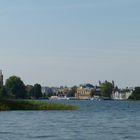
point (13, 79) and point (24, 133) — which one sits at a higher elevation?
point (13, 79)

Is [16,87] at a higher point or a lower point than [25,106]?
higher

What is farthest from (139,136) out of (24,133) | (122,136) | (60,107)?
(60,107)

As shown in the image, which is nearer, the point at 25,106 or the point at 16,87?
the point at 25,106

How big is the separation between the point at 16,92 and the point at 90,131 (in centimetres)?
13482

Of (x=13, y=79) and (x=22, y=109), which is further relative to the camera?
(x=13, y=79)

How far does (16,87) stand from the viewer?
611ft

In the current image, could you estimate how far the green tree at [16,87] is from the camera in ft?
611

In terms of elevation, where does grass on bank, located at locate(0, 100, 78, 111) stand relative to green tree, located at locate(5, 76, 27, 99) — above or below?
below

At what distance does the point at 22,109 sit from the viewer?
101 metres

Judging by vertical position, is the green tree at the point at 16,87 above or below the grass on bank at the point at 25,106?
above

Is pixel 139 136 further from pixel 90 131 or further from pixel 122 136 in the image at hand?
pixel 90 131

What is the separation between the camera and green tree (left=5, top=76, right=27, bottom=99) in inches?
7328

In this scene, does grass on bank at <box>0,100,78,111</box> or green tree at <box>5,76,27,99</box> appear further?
green tree at <box>5,76,27,99</box>

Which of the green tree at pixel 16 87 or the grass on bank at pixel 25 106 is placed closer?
the grass on bank at pixel 25 106
